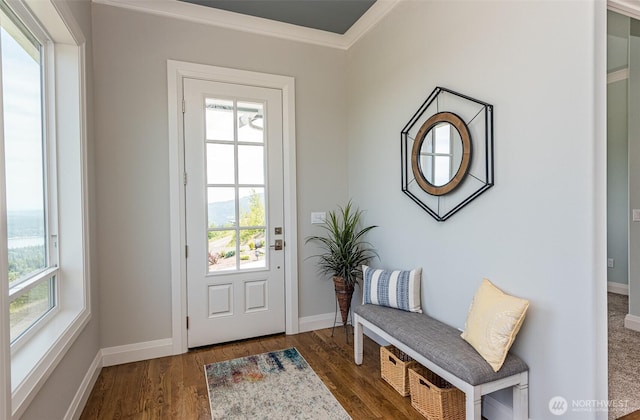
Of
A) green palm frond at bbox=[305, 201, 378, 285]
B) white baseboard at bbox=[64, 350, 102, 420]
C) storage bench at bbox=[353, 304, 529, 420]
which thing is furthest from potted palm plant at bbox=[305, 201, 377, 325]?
white baseboard at bbox=[64, 350, 102, 420]

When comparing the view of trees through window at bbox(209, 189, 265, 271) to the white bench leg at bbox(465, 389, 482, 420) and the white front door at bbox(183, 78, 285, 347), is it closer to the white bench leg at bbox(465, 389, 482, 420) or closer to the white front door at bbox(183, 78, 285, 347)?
the white front door at bbox(183, 78, 285, 347)

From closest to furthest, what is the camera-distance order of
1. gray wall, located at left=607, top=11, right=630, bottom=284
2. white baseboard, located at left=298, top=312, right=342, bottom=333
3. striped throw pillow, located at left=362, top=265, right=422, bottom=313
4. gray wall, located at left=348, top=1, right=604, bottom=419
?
gray wall, located at left=348, top=1, right=604, bottom=419, striped throw pillow, located at left=362, top=265, right=422, bottom=313, white baseboard, located at left=298, top=312, right=342, bottom=333, gray wall, located at left=607, top=11, right=630, bottom=284

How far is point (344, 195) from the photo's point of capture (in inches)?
134

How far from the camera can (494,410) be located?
1.88m

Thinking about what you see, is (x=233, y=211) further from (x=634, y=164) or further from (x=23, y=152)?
(x=634, y=164)

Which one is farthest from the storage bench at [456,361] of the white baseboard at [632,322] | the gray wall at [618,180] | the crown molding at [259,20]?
the gray wall at [618,180]

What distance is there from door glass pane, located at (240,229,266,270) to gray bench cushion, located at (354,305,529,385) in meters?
1.08

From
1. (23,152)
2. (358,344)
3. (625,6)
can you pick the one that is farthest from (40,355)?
(625,6)

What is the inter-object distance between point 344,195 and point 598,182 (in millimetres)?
2173

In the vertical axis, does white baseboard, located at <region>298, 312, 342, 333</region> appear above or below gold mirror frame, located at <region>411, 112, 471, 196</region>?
below

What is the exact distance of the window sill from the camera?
1.33 metres

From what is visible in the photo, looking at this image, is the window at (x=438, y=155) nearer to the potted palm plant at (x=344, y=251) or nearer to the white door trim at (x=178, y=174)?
the potted palm plant at (x=344, y=251)

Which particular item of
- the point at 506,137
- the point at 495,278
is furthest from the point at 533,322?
the point at 506,137

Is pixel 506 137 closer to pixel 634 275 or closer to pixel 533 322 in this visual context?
pixel 533 322
